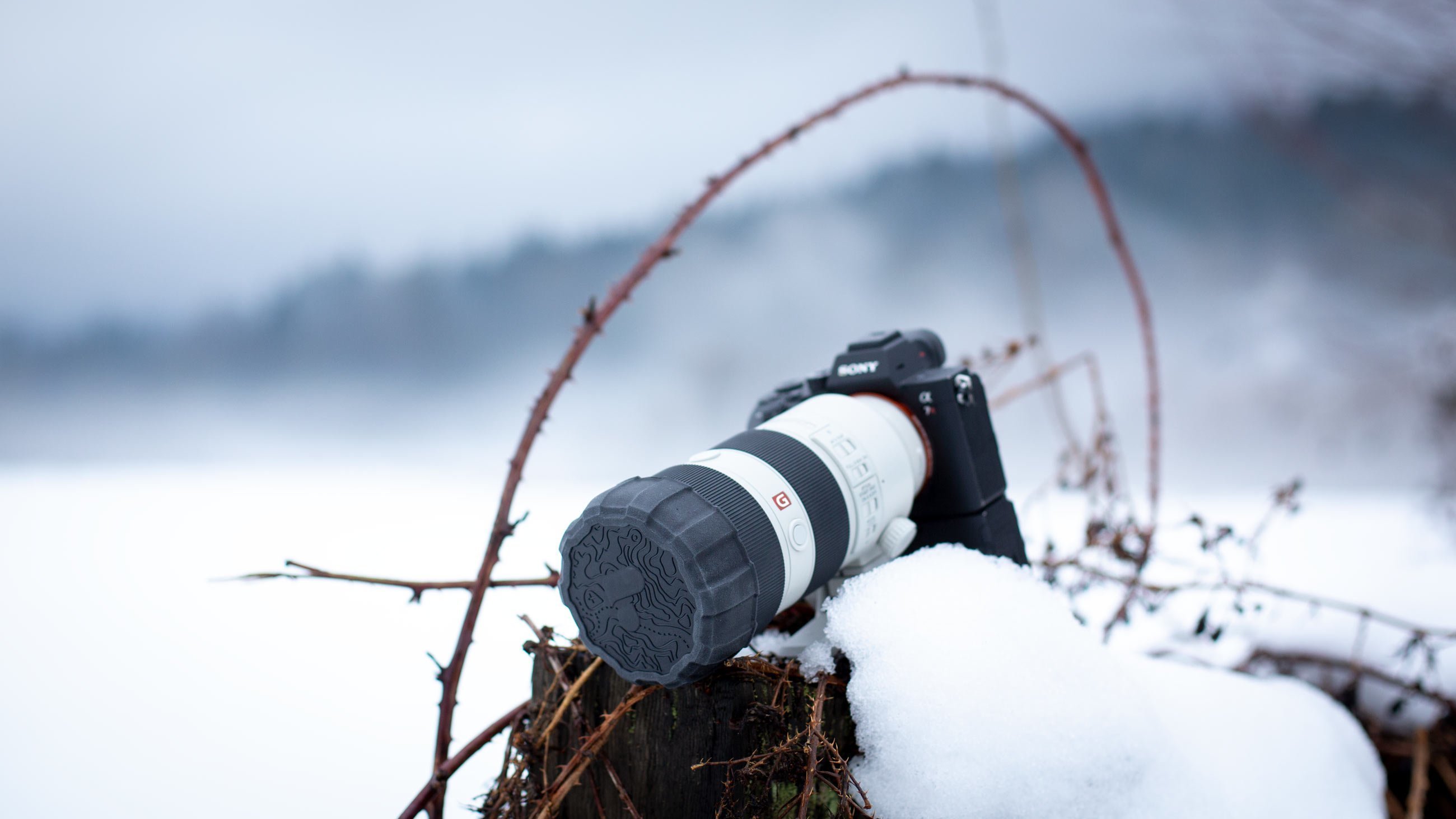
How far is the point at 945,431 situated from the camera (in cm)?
75

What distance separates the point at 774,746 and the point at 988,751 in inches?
5.6

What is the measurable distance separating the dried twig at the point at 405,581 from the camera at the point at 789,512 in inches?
4.2

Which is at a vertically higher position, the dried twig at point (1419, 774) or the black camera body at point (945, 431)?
the black camera body at point (945, 431)

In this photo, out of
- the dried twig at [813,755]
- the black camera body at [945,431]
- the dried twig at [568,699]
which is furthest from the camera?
the black camera body at [945,431]

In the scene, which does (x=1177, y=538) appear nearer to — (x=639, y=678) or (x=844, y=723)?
(x=844, y=723)

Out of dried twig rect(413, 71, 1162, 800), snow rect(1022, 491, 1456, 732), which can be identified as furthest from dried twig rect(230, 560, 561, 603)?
snow rect(1022, 491, 1456, 732)

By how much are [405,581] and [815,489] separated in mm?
320

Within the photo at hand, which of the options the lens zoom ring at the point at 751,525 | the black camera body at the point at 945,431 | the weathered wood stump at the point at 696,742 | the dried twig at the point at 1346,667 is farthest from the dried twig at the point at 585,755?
the dried twig at the point at 1346,667

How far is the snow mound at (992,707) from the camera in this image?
58 cm

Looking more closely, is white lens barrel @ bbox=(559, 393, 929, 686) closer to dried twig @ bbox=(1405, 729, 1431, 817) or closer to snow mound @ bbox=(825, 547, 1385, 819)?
snow mound @ bbox=(825, 547, 1385, 819)

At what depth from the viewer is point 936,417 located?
75 cm

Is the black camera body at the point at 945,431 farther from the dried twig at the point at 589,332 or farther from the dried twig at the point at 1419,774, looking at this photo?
the dried twig at the point at 1419,774

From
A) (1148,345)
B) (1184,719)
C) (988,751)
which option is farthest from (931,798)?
(1148,345)

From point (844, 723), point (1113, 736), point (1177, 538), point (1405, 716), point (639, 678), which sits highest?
point (639, 678)
